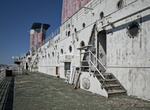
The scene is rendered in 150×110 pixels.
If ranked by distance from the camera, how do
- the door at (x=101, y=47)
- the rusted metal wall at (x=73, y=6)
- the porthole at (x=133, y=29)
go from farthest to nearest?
1. the rusted metal wall at (x=73, y=6)
2. the door at (x=101, y=47)
3. the porthole at (x=133, y=29)

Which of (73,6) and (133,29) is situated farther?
(73,6)

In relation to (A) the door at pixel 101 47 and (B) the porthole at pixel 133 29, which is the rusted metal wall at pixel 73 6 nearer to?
(A) the door at pixel 101 47

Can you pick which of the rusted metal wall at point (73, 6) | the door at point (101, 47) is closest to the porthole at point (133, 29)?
the door at point (101, 47)

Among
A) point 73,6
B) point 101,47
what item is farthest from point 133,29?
point 73,6

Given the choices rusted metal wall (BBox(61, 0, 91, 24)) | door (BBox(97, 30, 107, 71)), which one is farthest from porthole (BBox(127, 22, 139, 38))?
rusted metal wall (BBox(61, 0, 91, 24))

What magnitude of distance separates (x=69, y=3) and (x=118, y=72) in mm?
19373

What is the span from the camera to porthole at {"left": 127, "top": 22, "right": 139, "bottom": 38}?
6674 millimetres

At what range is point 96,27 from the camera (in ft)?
32.1

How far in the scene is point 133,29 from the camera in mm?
6836

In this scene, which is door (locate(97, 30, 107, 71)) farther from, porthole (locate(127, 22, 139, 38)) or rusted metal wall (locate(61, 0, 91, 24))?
rusted metal wall (locate(61, 0, 91, 24))

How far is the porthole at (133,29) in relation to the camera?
21.9ft

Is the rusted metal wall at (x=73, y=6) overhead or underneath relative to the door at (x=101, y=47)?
overhead

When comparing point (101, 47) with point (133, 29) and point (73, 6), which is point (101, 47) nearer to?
point (133, 29)

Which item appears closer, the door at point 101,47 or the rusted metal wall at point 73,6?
the door at point 101,47
